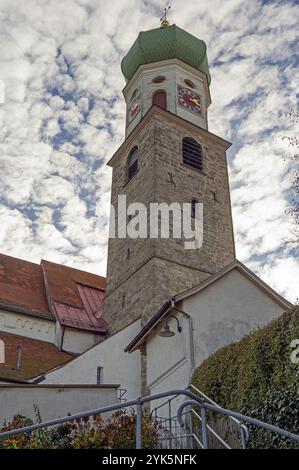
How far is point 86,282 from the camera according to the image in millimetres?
25094

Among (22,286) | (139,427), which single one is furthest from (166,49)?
Result: (139,427)

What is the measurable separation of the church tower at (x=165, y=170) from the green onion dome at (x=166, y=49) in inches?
2.0

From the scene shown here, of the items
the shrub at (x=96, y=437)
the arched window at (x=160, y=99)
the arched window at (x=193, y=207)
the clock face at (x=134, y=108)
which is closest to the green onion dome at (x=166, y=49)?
the clock face at (x=134, y=108)

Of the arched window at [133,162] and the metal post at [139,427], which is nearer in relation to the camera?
the metal post at [139,427]

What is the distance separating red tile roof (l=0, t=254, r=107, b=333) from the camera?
822 inches

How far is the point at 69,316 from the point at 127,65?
13.5 meters

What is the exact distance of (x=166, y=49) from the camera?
25547 millimetres

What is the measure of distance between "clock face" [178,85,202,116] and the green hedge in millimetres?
16710

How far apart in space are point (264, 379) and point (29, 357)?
1249cm

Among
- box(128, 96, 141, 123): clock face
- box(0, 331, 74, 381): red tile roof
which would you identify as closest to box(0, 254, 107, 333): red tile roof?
box(0, 331, 74, 381): red tile roof

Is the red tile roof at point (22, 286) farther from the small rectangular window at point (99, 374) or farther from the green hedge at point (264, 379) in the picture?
the green hedge at point (264, 379)

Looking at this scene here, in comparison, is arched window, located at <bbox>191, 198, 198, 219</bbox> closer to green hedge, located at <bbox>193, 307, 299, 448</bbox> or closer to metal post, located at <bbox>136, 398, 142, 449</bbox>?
green hedge, located at <bbox>193, 307, 299, 448</bbox>

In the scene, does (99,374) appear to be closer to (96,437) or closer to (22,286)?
(22,286)

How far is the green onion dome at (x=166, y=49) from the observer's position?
25.5m
